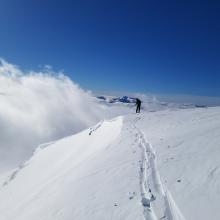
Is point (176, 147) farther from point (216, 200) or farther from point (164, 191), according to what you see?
point (216, 200)

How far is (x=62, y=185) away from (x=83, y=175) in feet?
4.32

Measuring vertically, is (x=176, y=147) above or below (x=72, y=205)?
above

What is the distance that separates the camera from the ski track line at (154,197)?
726 centimetres

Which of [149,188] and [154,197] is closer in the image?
[154,197]

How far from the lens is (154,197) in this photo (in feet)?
27.9

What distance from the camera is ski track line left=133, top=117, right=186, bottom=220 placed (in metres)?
7.26

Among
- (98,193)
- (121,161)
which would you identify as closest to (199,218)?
(98,193)

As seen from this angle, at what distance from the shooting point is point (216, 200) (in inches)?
295

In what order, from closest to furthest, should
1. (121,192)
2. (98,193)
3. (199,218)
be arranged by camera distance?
(199,218), (121,192), (98,193)

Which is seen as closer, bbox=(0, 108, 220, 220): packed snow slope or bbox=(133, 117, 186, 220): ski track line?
bbox=(133, 117, 186, 220): ski track line

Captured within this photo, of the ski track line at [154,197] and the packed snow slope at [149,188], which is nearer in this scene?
the ski track line at [154,197]

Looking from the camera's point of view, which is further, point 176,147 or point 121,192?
point 176,147

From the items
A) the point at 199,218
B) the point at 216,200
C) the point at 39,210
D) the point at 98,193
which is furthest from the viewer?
the point at 39,210

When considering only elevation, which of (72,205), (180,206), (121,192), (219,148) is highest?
(219,148)
